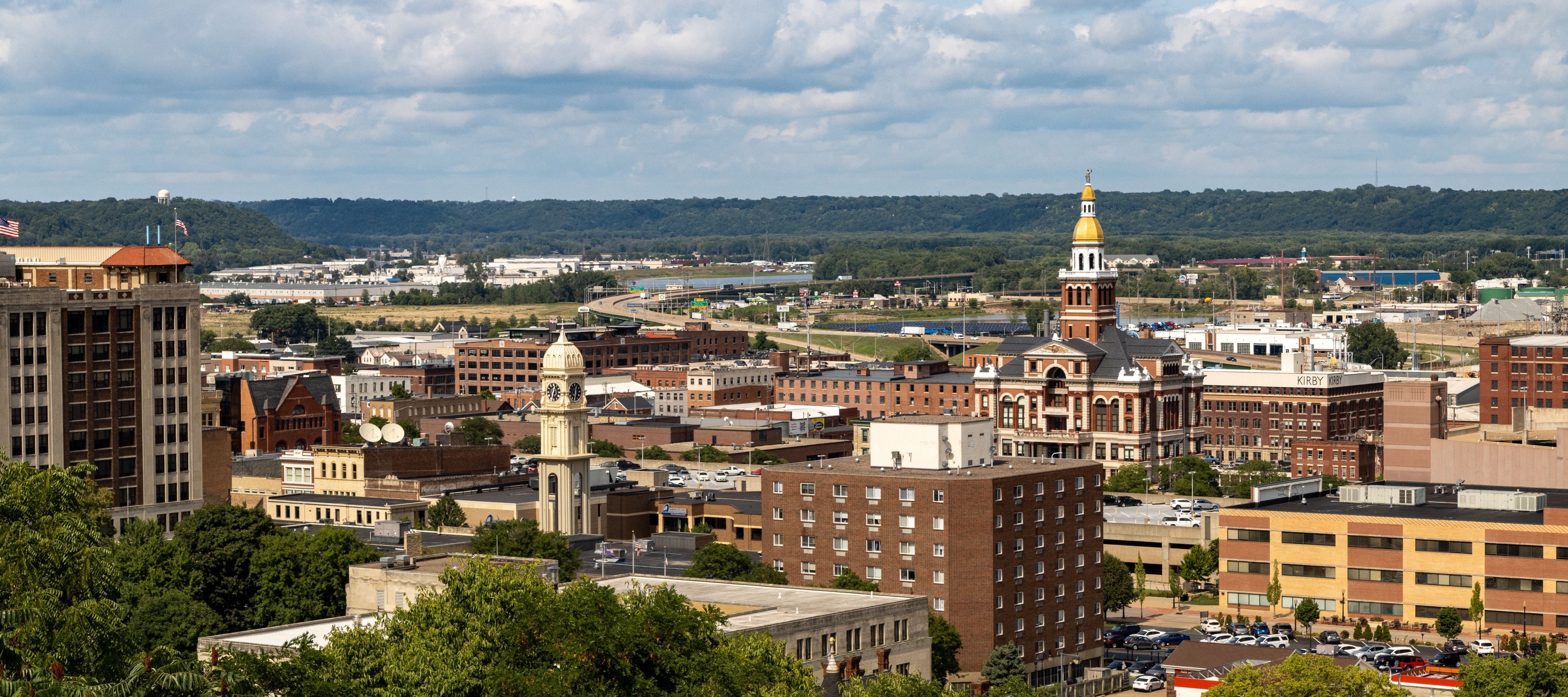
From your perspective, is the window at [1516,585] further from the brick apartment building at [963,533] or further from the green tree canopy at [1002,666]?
the green tree canopy at [1002,666]

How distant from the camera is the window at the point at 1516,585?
433 feet

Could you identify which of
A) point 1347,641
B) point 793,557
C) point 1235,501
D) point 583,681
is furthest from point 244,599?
point 1235,501

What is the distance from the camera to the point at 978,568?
387 feet

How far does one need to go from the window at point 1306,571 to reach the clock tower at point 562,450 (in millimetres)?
43504

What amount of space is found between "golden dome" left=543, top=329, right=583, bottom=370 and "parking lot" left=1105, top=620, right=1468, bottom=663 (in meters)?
41.5

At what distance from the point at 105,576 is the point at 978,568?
56.6 m

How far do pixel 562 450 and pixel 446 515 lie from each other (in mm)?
11035

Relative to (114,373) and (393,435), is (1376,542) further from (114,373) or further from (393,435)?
(393,435)

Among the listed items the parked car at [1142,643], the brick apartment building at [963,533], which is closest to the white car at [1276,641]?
the parked car at [1142,643]

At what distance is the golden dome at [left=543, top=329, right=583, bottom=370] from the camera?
502 feet

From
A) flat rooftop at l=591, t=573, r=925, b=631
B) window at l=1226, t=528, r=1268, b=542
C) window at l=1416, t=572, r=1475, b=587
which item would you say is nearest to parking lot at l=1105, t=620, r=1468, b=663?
window at l=1416, t=572, r=1475, b=587

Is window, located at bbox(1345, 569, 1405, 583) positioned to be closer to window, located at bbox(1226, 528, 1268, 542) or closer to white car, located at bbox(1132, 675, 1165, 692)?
window, located at bbox(1226, 528, 1268, 542)

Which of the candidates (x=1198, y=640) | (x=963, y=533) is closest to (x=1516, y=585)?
(x=1198, y=640)

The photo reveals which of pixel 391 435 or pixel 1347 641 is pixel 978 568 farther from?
pixel 391 435
